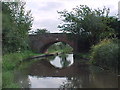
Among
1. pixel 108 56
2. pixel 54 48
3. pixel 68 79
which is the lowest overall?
pixel 54 48

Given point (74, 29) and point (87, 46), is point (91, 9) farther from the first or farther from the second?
point (87, 46)

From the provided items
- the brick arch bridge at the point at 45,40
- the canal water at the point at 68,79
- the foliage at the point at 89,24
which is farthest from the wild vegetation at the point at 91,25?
the canal water at the point at 68,79

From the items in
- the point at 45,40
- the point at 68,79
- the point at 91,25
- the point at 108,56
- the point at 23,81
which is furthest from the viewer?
the point at 45,40

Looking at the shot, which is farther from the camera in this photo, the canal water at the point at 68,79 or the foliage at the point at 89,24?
the foliage at the point at 89,24

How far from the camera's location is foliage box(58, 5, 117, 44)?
3228 cm

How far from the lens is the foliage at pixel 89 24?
32281 mm

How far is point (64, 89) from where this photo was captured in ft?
36.3

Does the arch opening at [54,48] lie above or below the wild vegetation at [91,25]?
below

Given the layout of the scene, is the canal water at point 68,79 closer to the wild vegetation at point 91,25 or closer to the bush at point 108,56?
the bush at point 108,56

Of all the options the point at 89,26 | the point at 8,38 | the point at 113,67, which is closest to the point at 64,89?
the point at 113,67

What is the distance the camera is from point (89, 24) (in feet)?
106

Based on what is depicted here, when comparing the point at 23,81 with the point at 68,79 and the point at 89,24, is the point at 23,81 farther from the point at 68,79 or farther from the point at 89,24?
the point at 89,24

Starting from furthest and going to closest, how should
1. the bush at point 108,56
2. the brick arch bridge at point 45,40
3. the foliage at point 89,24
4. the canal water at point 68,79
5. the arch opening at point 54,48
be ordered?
the arch opening at point 54,48
the brick arch bridge at point 45,40
the foliage at point 89,24
the bush at point 108,56
the canal water at point 68,79

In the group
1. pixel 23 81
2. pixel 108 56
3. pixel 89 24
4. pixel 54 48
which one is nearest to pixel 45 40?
pixel 89 24
